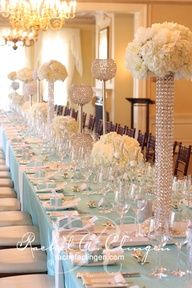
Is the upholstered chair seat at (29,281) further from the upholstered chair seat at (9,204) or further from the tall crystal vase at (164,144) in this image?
the upholstered chair seat at (9,204)

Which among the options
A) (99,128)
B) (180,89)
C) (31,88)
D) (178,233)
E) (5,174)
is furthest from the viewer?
(180,89)

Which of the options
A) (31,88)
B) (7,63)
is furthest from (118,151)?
(7,63)

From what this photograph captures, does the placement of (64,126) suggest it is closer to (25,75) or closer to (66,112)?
(25,75)

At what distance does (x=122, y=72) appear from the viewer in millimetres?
12672

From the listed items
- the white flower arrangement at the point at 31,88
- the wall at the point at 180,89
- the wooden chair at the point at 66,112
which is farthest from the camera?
the wooden chair at the point at 66,112

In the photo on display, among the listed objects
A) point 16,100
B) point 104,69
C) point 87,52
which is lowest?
point 16,100

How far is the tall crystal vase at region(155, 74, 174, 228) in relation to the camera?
8.58ft

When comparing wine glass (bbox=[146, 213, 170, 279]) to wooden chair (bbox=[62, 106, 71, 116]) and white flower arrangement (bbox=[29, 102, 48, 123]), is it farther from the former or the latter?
wooden chair (bbox=[62, 106, 71, 116])

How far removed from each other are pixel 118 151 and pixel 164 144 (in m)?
1.08

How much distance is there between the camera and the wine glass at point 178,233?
220cm

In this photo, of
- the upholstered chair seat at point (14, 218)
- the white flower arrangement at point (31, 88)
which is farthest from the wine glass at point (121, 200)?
the white flower arrangement at point (31, 88)

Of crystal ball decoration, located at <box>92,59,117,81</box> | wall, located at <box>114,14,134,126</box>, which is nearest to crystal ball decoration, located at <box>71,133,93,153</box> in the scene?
crystal ball decoration, located at <box>92,59,117,81</box>

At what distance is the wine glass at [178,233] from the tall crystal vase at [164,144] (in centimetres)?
6

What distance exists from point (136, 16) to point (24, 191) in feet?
22.5
